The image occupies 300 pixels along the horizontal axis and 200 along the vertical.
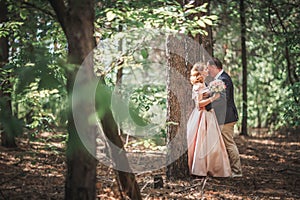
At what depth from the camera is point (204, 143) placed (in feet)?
24.9

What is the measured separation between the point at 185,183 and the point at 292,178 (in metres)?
1.88

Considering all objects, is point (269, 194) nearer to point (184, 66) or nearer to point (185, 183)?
point (185, 183)

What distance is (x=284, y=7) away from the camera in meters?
12.5

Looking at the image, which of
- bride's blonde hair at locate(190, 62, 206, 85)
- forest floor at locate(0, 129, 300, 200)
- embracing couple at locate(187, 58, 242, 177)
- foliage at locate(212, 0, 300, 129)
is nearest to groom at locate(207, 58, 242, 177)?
embracing couple at locate(187, 58, 242, 177)

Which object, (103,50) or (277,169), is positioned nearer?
(103,50)

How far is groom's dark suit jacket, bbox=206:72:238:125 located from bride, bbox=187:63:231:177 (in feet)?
0.45

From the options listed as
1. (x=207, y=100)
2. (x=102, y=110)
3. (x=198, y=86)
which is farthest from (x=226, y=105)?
(x=102, y=110)

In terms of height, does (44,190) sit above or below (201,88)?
below

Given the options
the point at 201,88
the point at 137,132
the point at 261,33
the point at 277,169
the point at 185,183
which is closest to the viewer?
the point at 137,132

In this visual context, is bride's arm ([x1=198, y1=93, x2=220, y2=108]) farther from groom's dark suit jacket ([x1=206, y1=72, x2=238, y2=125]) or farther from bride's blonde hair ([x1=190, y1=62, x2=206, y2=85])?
bride's blonde hair ([x1=190, y1=62, x2=206, y2=85])

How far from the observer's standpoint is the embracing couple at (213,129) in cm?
746

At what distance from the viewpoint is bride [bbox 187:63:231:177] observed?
294 inches

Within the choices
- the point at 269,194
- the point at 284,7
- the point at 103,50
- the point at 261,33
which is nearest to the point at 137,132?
the point at 103,50

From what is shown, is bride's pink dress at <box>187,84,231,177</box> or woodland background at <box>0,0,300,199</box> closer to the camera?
woodland background at <box>0,0,300,199</box>
